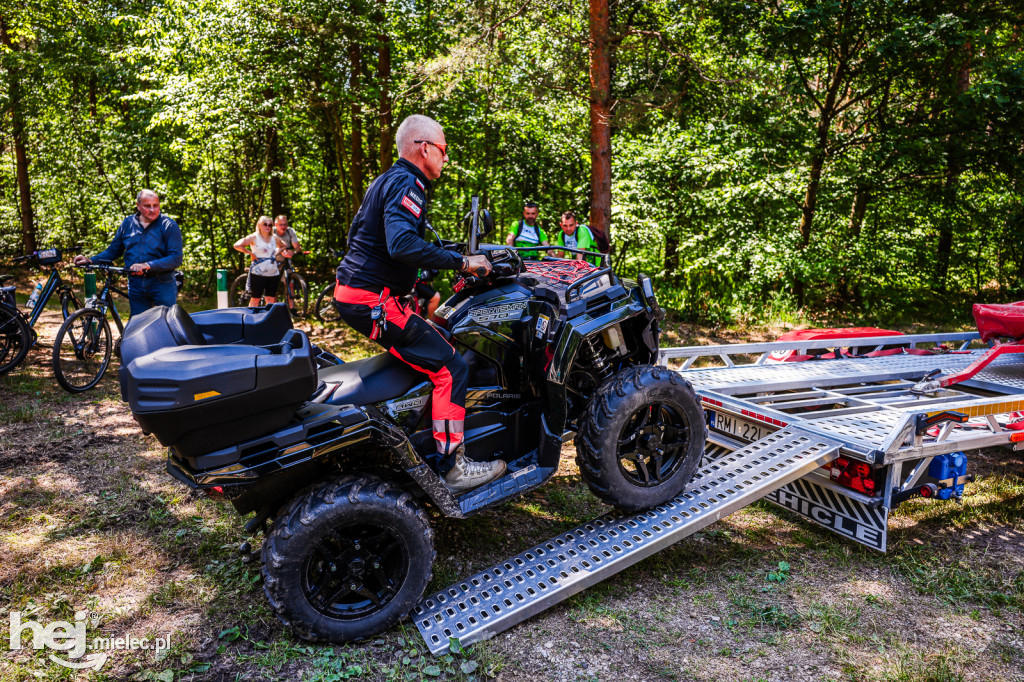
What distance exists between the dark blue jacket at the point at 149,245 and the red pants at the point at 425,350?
4.21 m

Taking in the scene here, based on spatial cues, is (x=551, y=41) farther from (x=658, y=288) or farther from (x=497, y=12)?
(x=658, y=288)

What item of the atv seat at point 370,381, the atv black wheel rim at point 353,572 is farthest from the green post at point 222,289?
the atv black wheel rim at point 353,572

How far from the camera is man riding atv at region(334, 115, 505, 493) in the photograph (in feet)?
9.99

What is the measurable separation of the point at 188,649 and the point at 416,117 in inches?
104

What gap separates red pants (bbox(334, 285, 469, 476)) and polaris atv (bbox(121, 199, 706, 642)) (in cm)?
10

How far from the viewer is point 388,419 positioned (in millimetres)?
3098

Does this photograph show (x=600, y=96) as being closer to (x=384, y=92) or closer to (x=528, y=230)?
(x=528, y=230)

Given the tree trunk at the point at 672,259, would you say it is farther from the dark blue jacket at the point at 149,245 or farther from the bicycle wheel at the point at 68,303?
the bicycle wheel at the point at 68,303

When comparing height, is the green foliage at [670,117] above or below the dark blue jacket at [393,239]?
above

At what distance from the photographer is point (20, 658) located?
→ 2727mm

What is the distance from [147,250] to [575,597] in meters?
5.47

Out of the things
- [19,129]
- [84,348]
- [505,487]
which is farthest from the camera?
[19,129]

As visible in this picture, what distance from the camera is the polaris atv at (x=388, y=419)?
258 cm

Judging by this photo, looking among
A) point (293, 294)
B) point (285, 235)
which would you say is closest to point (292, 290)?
point (293, 294)
